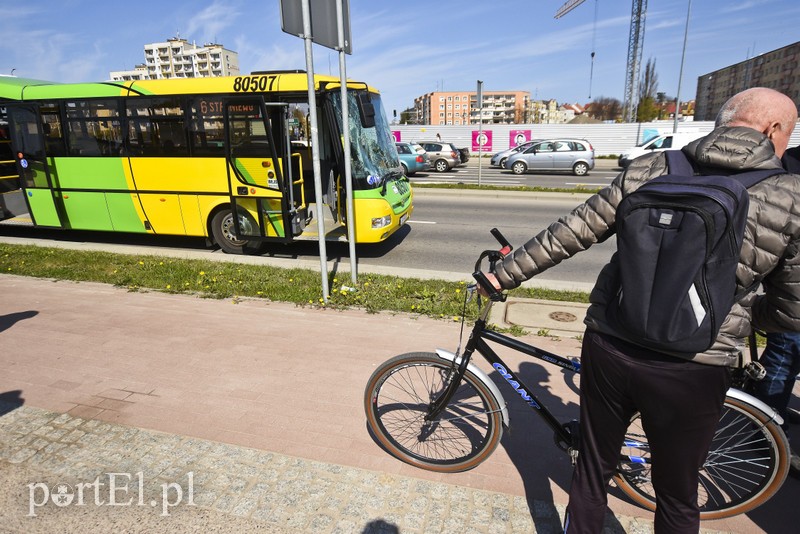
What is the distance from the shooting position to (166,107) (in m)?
8.16

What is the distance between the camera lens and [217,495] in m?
2.68

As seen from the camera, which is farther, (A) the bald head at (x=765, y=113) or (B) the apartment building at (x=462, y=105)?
(B) the apartment building at (x=462, y=105)

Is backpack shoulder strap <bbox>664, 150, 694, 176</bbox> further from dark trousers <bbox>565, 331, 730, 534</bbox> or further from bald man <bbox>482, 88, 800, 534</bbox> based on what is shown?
dark trousers <bbox>565, 331, 730, 534</bbox>

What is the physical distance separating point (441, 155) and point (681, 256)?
2510 cm

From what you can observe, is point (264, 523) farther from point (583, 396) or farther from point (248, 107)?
point (248, 107)

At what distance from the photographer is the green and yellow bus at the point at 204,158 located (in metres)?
7.68

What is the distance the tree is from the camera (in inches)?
3479

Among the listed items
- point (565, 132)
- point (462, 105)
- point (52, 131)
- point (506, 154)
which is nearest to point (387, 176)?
point (52, 131)

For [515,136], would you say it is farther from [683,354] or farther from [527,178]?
[683,354]

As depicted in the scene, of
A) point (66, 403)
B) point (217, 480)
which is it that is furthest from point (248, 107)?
point (217, 480)

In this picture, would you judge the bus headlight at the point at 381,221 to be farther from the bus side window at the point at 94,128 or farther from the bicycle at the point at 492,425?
the bicycle at the point at 492,425

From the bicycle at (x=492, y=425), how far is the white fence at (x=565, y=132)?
106 ft

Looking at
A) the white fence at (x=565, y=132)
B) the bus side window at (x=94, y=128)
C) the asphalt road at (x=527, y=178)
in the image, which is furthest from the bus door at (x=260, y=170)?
the white fence at (x=565, y=132)

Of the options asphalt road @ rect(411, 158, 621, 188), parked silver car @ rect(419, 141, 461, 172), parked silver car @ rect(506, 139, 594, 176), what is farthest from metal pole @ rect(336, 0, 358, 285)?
parked silver car @ rect(419, 141, 461, 172)
